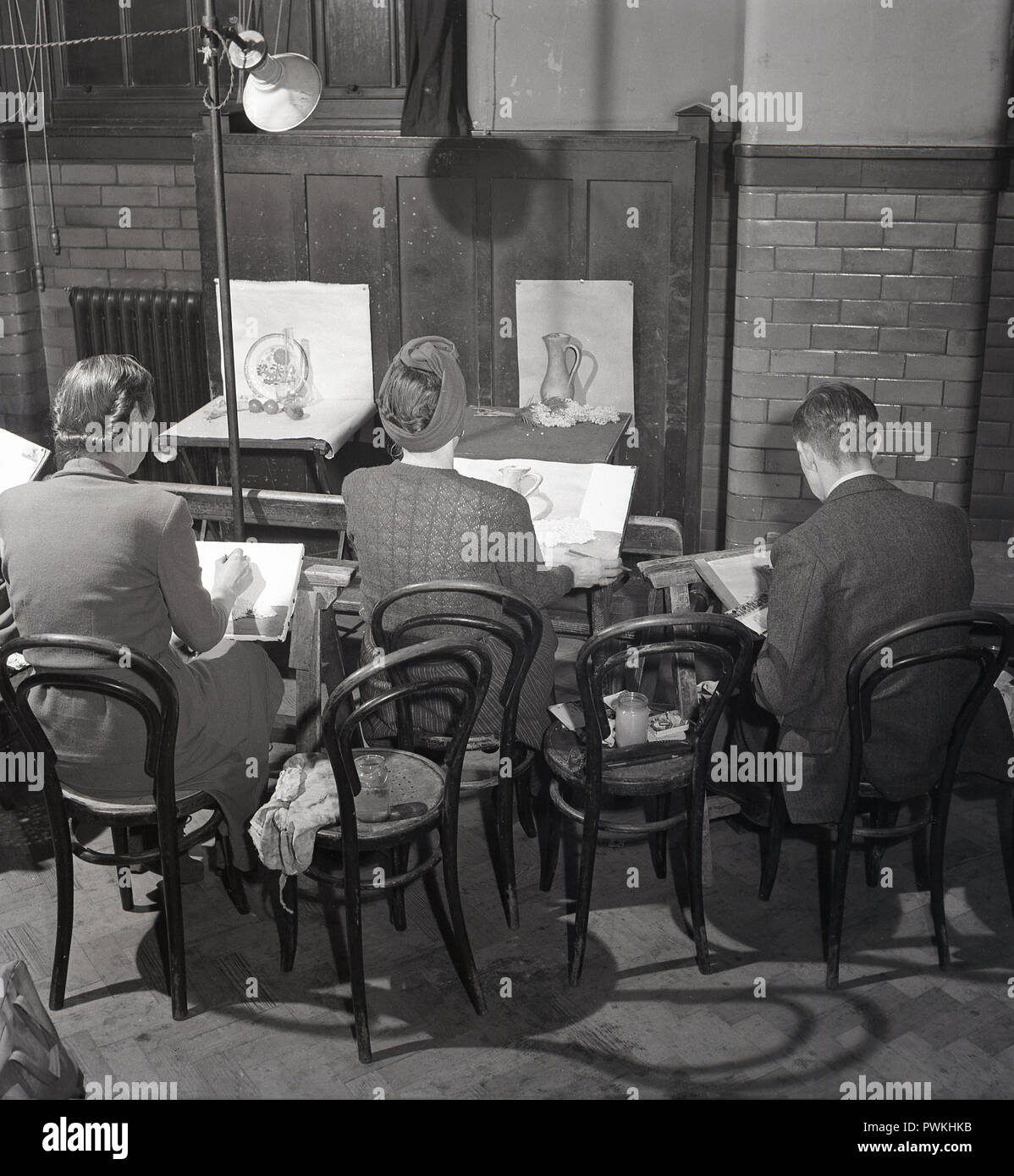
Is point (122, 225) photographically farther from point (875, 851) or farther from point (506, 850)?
point (875, 851)

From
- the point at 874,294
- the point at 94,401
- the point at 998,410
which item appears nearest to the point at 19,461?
the point at 94,401

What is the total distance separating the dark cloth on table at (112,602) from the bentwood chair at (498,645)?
1.42 ft

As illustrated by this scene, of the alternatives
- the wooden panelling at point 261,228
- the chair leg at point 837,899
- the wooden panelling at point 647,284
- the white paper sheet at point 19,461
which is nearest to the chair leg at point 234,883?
the white paper sheet at point 19,461

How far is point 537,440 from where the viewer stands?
464 centimetres

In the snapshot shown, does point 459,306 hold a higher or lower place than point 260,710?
higher

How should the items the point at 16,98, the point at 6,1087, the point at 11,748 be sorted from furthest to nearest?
the point at 16,98
the point at 11,748
the point at 6,1087

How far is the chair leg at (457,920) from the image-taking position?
2.84 m

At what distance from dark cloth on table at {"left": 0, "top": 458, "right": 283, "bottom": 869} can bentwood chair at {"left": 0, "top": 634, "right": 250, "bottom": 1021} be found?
3 cm

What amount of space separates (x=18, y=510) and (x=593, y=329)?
278cm

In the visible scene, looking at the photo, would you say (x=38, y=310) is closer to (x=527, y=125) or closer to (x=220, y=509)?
(x=527, y=125)

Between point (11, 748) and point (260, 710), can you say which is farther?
point (11, 748)

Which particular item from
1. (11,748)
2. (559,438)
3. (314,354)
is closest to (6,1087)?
(11,748)

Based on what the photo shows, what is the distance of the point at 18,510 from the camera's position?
9.07ft

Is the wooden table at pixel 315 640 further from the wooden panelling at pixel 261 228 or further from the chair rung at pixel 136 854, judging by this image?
the wooden panelling at pixel 261 228
